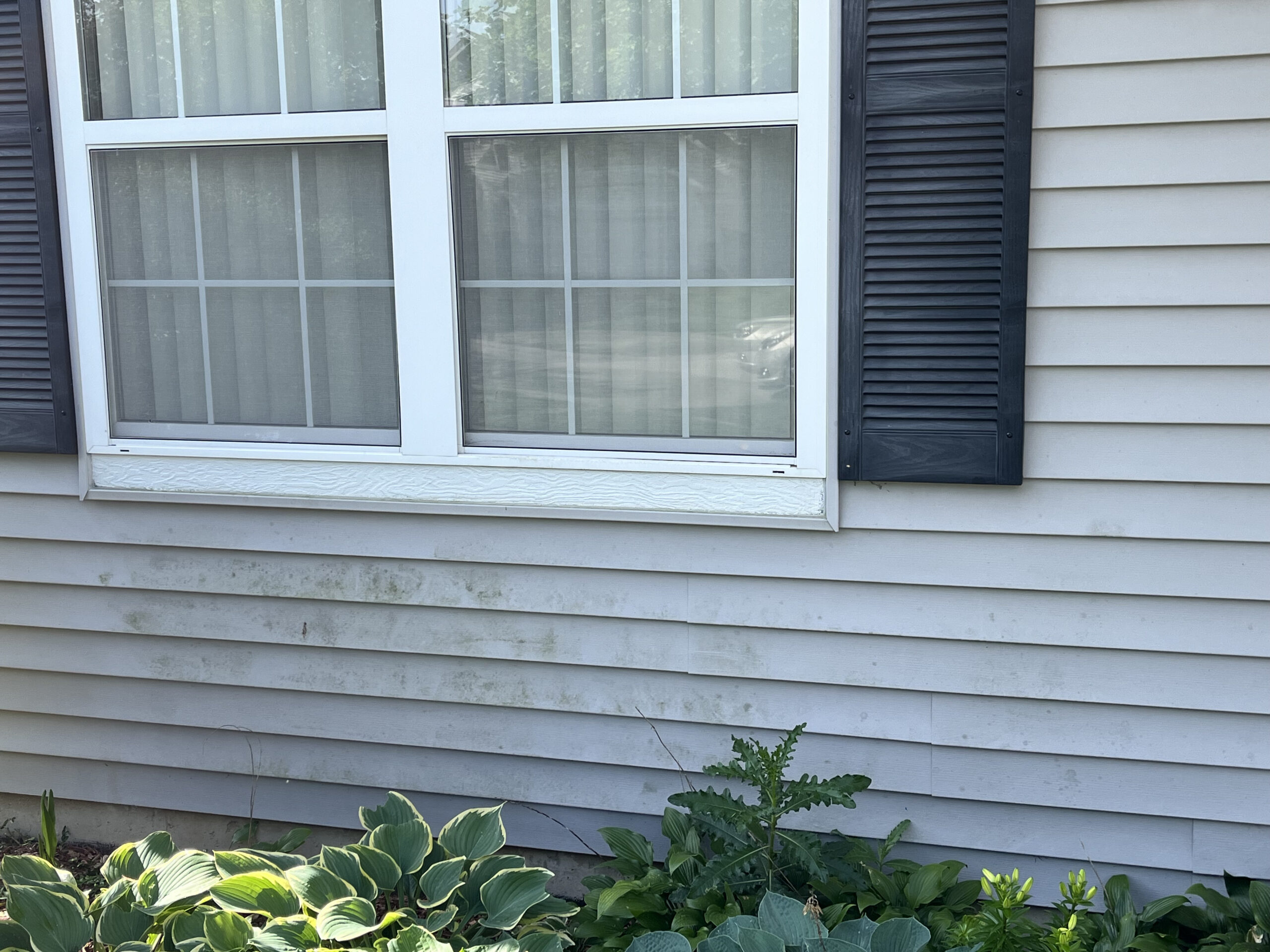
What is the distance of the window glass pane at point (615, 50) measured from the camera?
2.36 meters

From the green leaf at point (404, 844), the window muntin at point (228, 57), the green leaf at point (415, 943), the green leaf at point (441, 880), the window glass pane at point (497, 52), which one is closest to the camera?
the green leaf at point (415, 943)

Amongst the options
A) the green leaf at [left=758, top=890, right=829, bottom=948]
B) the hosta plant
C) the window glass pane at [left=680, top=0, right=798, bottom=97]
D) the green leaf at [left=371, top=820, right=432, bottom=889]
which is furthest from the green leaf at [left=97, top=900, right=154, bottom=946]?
the window glass pane at [left=680, top=0, right=798, bottom=97]

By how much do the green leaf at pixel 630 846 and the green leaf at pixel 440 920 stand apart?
1.60 ft

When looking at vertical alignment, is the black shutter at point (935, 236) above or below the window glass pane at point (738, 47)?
below

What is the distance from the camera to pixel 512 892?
83.7 inches

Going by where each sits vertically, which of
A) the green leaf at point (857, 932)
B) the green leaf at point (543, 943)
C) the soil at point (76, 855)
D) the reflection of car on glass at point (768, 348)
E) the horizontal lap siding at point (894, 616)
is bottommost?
the soil at point (76, 855)

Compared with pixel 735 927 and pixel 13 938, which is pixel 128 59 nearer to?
pixel 13 938

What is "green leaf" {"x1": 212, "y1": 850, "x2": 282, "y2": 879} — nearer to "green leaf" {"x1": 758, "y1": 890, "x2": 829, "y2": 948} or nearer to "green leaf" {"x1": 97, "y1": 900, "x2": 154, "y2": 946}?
"green leaf" {"x1": 97, "y1": 900, "x2": 154, "y2": 946}

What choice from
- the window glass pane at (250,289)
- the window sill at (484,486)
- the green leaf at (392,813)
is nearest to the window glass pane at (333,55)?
the window glass pane at (250,289)

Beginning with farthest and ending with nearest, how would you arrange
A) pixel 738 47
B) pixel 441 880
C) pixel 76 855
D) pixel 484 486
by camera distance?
1. pixel 76 855
2. pixel 484 486
3. pixel 738 47
4. pixel 441 880

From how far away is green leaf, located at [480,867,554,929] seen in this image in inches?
82.5

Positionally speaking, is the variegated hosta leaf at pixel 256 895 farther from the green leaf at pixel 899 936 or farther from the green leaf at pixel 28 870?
the green leaf at pixel 899 936

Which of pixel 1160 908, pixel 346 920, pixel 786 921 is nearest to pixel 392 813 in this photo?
pixel 346 920

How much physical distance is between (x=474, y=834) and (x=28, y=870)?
38.4 inches
